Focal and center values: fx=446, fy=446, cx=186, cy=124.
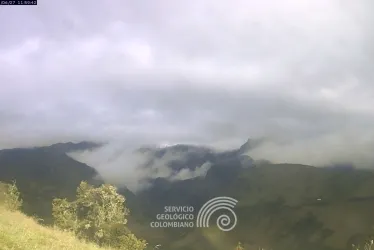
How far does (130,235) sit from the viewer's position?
58.9 metres

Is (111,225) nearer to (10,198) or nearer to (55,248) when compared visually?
(10,198)

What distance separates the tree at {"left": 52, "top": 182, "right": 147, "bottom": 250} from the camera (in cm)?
5625

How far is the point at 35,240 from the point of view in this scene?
50.5ft

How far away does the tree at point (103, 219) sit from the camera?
56.2 metres

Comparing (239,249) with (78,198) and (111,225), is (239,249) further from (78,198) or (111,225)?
(78,198)

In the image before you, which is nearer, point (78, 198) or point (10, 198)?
point (78, 198)

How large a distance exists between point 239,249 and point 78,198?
4904 cm

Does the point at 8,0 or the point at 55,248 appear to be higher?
the point at 8,0

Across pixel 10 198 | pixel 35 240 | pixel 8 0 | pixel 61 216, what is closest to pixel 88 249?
pixel 35 240

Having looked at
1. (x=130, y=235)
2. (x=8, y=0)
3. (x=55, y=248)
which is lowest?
(x=130, y=235)

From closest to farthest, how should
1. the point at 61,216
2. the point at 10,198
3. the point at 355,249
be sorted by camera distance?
1. the point at 355,249
2. the point at 61,216
3. the point at 10,198

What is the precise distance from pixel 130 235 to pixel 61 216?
10.3 meters

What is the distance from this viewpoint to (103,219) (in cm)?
5706

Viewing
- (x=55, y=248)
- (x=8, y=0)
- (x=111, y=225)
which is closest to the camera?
(x=55, y=248)
